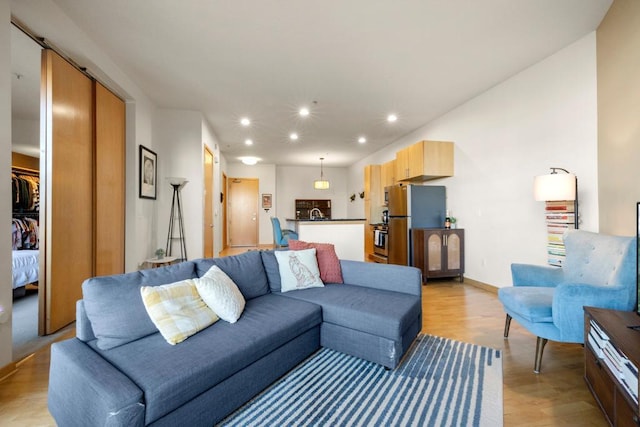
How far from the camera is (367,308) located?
200cm

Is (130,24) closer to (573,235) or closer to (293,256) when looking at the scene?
(293,256)

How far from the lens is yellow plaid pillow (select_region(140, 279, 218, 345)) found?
4.87 ft

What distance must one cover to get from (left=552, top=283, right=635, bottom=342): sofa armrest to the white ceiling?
2.31 m

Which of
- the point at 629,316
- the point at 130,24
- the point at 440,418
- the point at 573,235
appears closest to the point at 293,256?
the point at 440,418

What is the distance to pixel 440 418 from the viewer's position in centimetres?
149

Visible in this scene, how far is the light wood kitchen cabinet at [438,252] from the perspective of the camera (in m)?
4.39

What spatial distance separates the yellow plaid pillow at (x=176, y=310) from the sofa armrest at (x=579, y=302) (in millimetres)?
2256

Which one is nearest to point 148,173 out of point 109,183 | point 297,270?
point 109,183

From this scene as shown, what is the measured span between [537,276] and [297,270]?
2138 millimetres

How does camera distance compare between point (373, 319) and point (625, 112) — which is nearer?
point (373, 319)

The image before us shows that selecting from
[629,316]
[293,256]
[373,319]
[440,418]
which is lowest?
[440,418]

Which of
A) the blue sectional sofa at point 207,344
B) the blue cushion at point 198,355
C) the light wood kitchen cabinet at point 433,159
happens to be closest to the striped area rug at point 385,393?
the blue sectional sofa at point 207,344

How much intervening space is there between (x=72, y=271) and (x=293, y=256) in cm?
229

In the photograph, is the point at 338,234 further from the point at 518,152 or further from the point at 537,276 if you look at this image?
the point at 518,152
